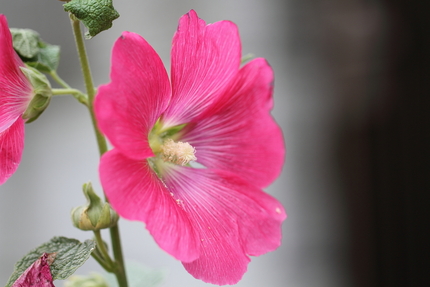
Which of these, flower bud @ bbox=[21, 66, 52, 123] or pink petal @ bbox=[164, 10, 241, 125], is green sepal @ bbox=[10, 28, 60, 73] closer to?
flower bud @ bbox=[21, 66, 52, 123]

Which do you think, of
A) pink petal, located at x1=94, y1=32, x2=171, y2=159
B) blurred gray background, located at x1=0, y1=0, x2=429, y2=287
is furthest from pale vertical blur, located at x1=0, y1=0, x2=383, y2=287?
pink petal, located at x1=94, y1=32, x2=171, y2=159

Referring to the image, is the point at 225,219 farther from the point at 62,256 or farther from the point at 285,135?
the point at 285,135

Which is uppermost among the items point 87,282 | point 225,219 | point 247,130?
point 247,130

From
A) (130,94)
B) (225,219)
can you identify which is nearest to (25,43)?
(130,94)

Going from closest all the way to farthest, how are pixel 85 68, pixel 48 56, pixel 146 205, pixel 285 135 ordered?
pixel 146 205 → pixel 85 68 → pixel 48 56 → pixel 285 135

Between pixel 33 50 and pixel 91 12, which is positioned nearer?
pixel 91 12

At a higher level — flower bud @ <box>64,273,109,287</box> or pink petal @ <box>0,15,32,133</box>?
pink petal @ <box>0,15,32,133</box>
